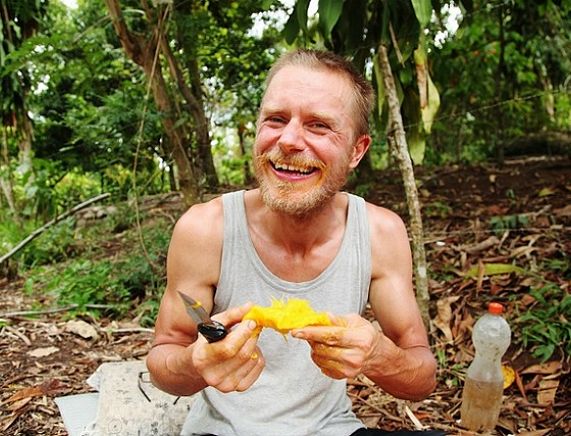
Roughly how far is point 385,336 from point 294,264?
17.4 inches

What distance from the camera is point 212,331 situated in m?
1.44

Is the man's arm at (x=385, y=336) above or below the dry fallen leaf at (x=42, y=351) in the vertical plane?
above

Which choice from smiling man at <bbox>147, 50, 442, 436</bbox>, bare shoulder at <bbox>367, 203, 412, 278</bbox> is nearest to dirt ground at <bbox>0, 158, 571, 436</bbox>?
smiling man at <bbox>147, 50, 442, 436</bbox>

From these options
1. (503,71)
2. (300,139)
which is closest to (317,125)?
(300,139)

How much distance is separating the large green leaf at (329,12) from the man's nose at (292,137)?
1.21 meters

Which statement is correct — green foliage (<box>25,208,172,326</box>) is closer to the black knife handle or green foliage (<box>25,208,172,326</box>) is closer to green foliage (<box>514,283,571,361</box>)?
green foliage (<box>514,283,571,361</box>)

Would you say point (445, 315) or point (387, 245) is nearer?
point (387, 245)

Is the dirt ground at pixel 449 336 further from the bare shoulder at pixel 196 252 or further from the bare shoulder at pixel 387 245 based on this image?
the bare shoulder at pixel 196 252

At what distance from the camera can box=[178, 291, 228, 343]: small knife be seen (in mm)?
1426

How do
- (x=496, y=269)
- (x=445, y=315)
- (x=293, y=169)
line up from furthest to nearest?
(x=496, y=269) → (x=445, y=315) → (x=293, y=169)

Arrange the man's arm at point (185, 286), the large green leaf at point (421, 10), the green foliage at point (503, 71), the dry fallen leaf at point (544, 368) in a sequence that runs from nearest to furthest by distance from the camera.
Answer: the man's arm at point (185, 286) < the large green leaf at point (421, 10) < the dry fallen leaf at point (544, 368) < the green foliage at point (503, 71)

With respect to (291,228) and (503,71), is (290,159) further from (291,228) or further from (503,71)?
(503,71)

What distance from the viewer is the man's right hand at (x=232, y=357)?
57.2 inches

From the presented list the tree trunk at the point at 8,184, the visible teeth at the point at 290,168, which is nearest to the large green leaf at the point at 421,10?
the visible teeth at the point at 290,168
